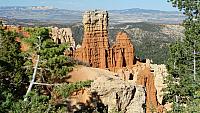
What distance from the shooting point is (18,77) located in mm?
27500

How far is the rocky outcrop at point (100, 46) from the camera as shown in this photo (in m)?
74.5

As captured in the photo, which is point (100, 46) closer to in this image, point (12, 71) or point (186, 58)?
point (186, 58)

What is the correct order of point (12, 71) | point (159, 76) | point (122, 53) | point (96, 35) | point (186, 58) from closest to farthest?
point (12, 71) → point (186, 58) → point (159, 76) → point (96, 35) → point (122, 53)

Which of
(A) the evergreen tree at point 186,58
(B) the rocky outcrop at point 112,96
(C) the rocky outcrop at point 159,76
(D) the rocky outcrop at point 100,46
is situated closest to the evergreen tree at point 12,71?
(B) the rocky outcrop at point 112,96

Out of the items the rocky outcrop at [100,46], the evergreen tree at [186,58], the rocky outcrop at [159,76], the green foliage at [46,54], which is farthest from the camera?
the rocky outcrop at [100,46]

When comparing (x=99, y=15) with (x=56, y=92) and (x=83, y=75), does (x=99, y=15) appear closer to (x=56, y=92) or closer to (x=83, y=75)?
(x=83, y=75)

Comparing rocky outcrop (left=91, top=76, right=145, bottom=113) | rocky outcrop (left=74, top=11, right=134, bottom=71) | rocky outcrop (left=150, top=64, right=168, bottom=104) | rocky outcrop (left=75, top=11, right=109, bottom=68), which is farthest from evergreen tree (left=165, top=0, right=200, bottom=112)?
rocky outcrop (left=75, top=11, right=109, bottom=68)

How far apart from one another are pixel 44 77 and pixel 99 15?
4655 cm

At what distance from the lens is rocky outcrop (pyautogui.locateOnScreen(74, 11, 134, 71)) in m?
74.5

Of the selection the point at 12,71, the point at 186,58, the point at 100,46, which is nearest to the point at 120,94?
the point at 186,58

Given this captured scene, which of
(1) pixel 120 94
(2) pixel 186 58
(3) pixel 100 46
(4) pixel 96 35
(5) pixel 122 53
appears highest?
(2) pixel 186 58

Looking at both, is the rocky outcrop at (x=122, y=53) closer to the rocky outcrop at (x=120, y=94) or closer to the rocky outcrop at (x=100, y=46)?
the rocky outcrop at (x=100, y=46)

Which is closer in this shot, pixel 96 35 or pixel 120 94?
pixel 120 94

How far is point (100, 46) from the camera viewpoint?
76000mm
